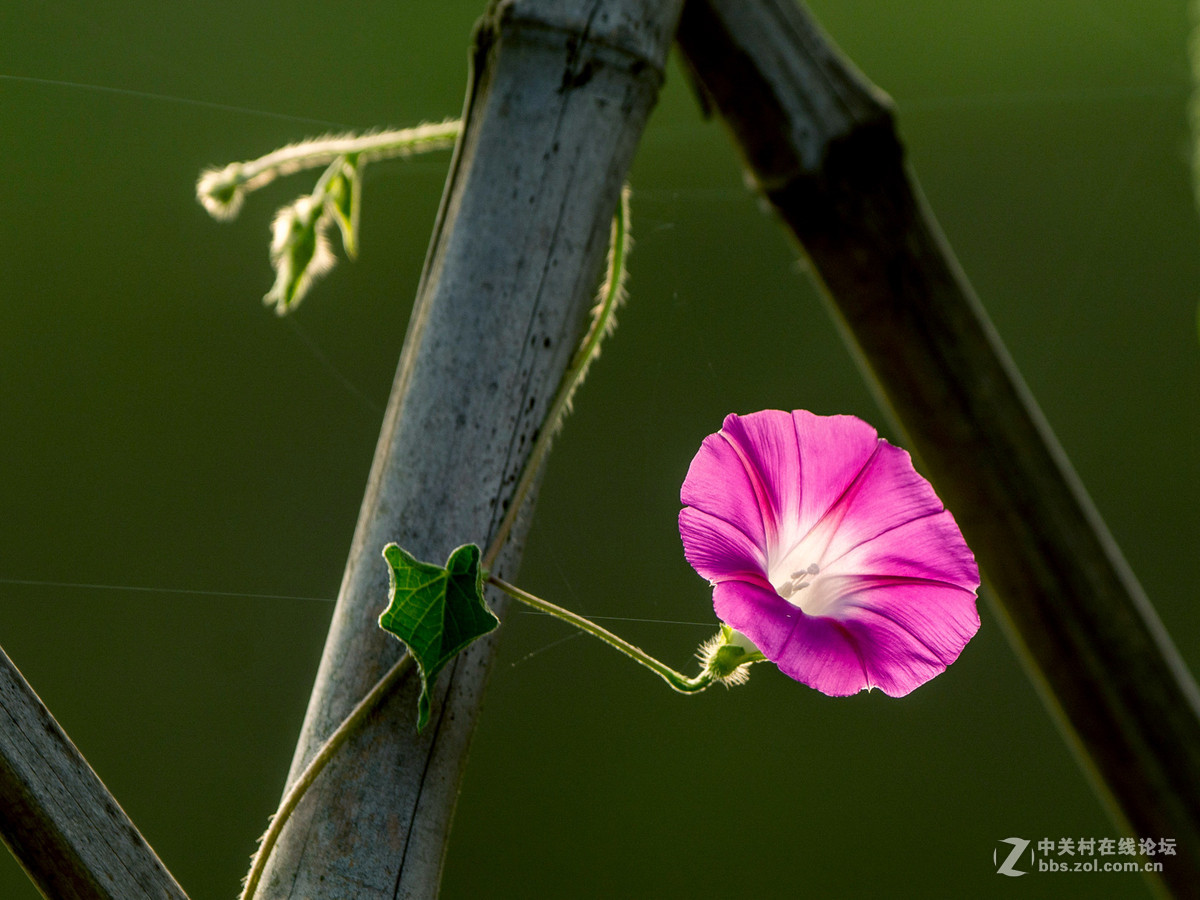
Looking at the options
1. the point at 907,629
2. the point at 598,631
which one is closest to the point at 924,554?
the point at 907,629

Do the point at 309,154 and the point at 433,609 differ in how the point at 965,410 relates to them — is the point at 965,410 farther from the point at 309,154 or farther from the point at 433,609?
the point at 309,154

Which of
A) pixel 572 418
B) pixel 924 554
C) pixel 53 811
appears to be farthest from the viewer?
pixel 572 418

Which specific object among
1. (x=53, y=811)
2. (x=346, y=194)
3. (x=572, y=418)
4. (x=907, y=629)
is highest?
(x=572, y=418)

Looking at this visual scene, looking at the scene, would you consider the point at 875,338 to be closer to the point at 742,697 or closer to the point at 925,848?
the point at 742,697

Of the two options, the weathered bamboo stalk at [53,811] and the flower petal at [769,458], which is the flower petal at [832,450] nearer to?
the flower petal at [769,458]

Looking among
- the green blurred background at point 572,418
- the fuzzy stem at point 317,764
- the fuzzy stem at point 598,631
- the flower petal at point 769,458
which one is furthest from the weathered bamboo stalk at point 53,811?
the green blurred background at point 572,418

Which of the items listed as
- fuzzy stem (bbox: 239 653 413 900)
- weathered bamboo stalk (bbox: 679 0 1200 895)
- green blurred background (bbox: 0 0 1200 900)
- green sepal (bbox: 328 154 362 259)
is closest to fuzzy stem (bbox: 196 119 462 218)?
green sepal (bbox: 328 154 362 259)
